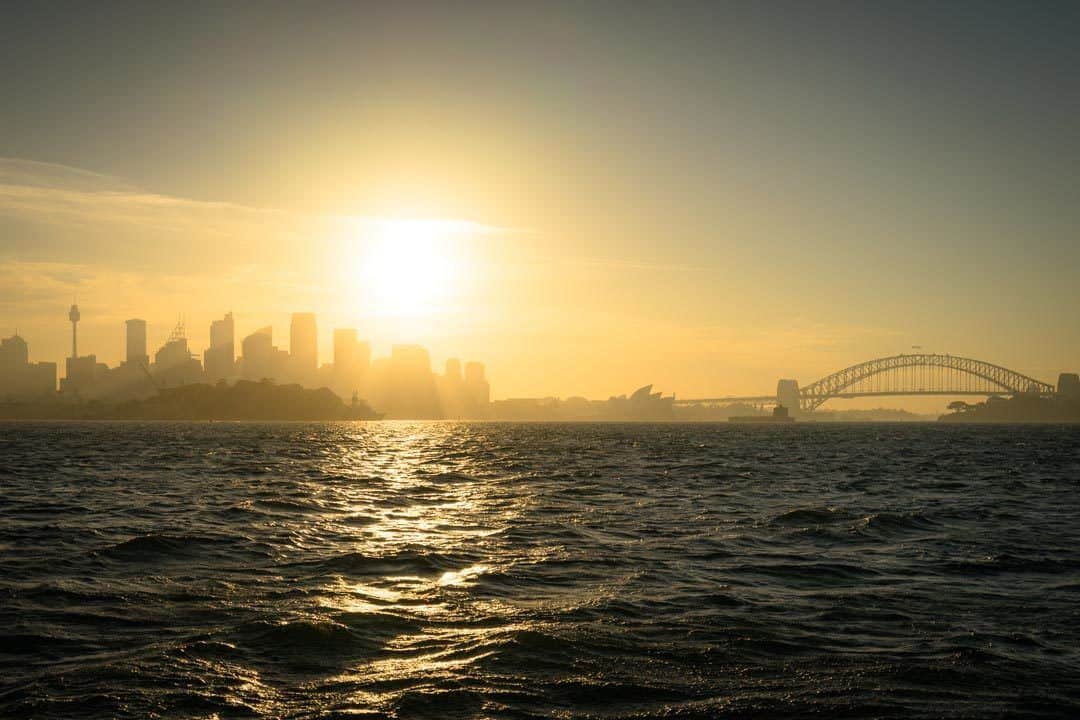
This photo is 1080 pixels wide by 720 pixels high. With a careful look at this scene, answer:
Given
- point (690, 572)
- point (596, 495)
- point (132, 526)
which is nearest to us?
point (690, 572)

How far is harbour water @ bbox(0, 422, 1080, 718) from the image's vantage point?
10.6 m

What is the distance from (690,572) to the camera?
19.2 metres

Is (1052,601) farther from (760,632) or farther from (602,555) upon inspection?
(602,555)

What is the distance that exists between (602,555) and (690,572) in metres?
2.96

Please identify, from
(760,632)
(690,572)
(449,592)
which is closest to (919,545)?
(690,572)

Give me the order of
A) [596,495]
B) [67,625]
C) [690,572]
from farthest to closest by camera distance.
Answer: [596,495], [690,572], [67,625]

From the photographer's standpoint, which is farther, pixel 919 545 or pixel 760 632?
pixel 919 545

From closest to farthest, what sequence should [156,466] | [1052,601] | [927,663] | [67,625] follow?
[927,663], [67,625], [1052,601], [156,466]

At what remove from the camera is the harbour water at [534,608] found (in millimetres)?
10578

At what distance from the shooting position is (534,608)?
15.6 meters

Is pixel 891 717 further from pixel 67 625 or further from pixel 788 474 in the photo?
pixel 788 474

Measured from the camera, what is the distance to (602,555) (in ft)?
70.5

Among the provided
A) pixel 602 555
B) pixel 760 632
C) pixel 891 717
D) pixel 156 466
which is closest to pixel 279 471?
pixel 156 466

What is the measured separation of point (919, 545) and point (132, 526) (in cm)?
2327
